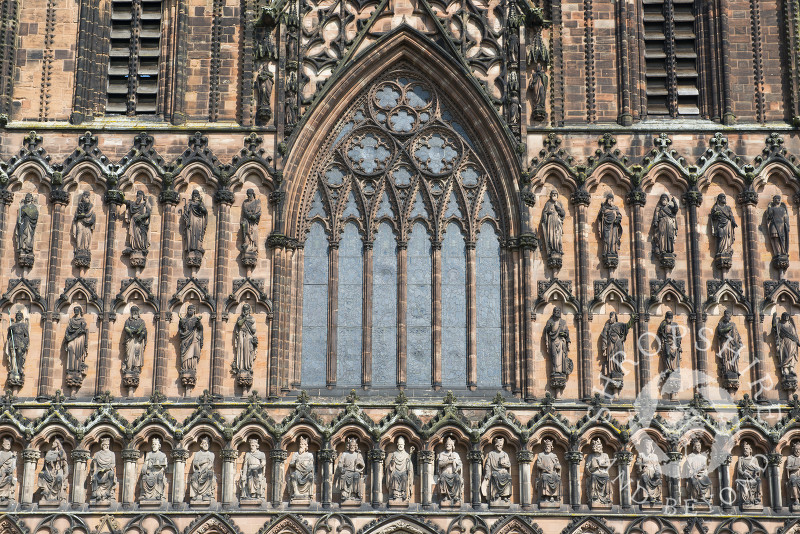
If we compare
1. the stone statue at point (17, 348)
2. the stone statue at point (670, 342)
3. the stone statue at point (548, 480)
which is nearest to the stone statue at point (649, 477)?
the stone statue at point (548, 480)

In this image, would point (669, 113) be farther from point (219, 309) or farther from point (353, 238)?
point (219, 309)

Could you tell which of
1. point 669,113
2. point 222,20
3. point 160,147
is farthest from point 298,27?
point 669,113

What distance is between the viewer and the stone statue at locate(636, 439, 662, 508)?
Answer: 26.2 metres

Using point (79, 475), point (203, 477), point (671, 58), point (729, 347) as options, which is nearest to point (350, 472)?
point (203, 477)

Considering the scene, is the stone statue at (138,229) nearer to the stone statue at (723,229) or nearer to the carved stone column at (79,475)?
the carved stone column at (79,475)

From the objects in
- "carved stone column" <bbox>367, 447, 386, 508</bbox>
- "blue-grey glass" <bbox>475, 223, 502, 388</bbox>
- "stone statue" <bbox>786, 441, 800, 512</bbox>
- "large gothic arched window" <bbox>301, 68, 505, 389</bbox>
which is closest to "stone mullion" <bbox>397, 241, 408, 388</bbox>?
"large gothic arched window" <bbox>301, 68, 505, 389</bbox>

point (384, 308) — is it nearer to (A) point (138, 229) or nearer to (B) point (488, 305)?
(B) point (488, 305)

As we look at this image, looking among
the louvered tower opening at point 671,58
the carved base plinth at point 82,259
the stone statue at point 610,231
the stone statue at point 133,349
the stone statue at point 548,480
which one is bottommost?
the stone statue at point 548,480

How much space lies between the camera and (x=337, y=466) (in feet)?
86.9

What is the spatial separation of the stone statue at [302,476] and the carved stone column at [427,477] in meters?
1.99

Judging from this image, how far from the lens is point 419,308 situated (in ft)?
91.9

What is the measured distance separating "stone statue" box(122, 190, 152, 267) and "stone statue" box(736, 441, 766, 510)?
11.7 meters

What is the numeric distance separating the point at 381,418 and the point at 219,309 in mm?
3720

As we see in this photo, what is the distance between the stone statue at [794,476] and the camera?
26.2 meters
